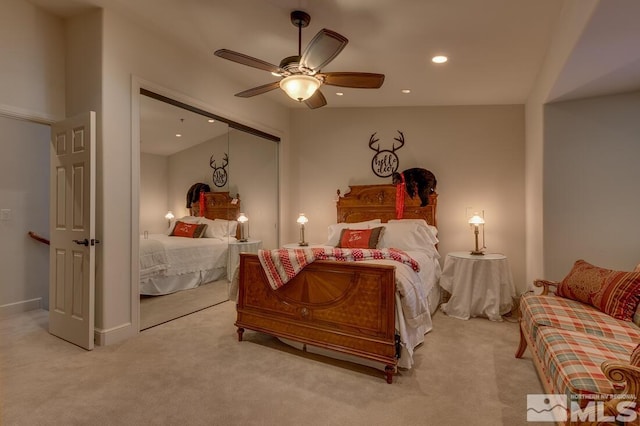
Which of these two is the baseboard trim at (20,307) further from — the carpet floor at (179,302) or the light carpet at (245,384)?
the carpet floor at (179,302)

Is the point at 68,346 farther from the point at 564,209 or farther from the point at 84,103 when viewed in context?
the point at 564,209

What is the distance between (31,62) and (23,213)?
1872mm

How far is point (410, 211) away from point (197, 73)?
10.4 feet

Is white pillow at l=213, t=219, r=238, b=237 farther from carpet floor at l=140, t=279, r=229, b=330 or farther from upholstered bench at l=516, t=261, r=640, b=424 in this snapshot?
upholstered bench at l=516, t=261, r=640, b=424

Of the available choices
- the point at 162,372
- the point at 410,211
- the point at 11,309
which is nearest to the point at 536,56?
the point at 410,211

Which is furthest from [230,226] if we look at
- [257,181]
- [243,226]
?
[257,181]

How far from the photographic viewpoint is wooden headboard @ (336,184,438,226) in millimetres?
4504

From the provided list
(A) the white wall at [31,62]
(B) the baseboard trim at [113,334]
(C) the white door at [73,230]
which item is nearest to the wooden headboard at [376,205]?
(B) the baseboard trim at [113,334]

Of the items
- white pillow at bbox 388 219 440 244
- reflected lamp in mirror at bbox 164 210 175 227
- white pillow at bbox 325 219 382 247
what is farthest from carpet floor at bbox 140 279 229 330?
white pillow at bbox 388 219 440 244

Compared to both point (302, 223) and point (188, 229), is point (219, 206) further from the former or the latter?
point (302, 223)

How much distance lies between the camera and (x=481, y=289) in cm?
364

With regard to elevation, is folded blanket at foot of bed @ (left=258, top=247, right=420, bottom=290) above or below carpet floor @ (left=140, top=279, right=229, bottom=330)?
above

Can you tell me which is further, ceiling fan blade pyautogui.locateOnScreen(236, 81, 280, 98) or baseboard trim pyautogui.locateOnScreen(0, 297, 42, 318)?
baseboard trim pyautogui.locateOnScreen(0, 297, 42, 318)

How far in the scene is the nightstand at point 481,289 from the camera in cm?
358
